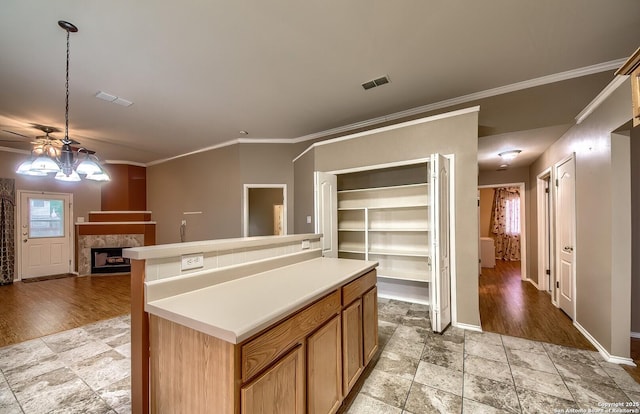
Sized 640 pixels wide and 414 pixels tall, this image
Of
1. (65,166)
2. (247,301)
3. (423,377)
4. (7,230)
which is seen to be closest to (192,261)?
(247,301)

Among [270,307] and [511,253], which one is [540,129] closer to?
[270,307]

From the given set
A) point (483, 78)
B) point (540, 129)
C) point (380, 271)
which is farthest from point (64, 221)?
point (540, 129)

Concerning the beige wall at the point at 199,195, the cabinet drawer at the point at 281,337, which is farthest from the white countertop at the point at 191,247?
the beige wall at the point at 199,195

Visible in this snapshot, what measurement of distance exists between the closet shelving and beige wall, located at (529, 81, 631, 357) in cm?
161

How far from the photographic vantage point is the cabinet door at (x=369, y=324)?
6.64 feet

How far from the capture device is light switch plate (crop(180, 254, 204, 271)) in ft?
4.75

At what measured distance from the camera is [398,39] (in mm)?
2377

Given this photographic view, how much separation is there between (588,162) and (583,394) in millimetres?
2257

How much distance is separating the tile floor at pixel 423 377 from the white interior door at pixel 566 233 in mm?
1195

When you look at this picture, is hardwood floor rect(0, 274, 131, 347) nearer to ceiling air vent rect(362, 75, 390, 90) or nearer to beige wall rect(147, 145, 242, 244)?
beige wall rect(147, 145, 242, 244)

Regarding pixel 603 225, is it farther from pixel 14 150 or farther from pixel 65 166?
pixel 14 150

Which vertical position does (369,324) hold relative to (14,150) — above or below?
below

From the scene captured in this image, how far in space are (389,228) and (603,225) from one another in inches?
86.0

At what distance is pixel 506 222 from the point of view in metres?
8.01
